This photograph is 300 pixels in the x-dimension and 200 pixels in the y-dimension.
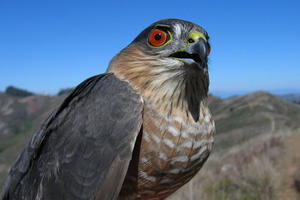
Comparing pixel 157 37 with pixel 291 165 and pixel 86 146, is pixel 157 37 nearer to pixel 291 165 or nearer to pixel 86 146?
pixel 86 146

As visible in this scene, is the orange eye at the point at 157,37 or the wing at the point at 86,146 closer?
the wing at the point at 86,146

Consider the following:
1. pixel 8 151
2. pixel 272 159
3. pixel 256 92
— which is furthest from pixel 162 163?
pixel 8 151

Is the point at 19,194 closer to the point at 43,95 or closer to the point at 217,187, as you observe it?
the point at 217,187

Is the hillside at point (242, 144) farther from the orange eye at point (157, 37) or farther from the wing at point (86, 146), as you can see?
the orange eye at point (157, 37)

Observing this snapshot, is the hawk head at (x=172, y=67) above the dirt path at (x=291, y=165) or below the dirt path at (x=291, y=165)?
above

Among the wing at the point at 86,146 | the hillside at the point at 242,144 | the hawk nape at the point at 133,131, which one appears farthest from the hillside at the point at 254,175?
the wing at the point at 86,146

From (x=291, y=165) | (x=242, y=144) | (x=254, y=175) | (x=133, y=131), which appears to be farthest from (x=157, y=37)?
(x=242, y=144)

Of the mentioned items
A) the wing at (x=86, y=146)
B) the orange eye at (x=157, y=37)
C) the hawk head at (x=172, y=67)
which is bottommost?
the wing at (x=86, y=146)
